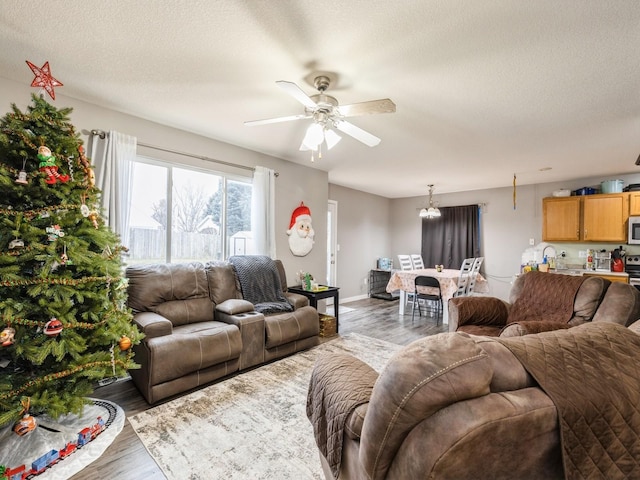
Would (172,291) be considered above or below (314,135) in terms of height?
below

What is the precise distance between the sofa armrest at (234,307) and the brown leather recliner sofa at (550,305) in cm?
201

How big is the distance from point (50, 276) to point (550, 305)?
372cm

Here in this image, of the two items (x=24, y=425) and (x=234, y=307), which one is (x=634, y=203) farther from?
(x=24, y=425)

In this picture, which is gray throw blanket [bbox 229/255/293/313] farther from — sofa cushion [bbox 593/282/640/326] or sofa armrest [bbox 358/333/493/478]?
sofa cushion [bbox 593/282/640/326]

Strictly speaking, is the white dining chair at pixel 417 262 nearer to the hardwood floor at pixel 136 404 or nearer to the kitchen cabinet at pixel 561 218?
the hardwood floor at pixel 136 404

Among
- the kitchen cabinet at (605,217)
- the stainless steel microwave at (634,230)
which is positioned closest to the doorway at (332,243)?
the kitchen cabinet at (605,217)

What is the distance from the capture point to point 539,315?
8.83 feet

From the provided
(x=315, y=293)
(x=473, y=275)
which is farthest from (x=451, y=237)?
(x=315, y=293)

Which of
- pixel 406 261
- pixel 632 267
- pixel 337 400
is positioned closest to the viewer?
pixel 337 400

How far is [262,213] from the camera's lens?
3.99m

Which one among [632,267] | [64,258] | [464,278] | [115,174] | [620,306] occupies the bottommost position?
[464,278]

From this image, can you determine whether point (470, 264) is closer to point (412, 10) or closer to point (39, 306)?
point (412, 10)

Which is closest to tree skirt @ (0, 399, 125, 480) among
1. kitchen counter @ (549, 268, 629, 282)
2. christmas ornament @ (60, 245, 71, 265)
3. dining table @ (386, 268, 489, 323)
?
christmas ornament @ (60, 245, 71, 265)

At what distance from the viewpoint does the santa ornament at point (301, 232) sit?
4473 mm
